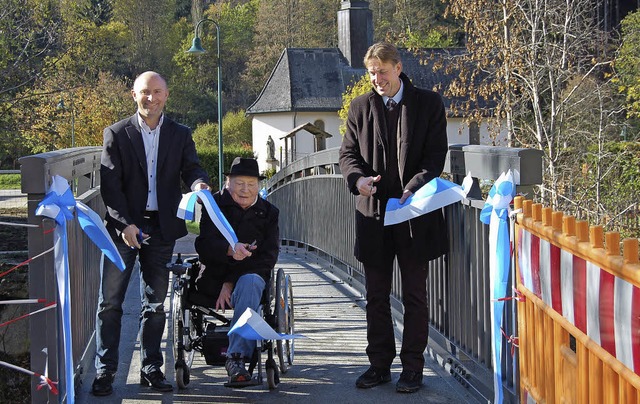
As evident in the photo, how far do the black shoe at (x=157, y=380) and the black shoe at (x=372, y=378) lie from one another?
1.11 meters

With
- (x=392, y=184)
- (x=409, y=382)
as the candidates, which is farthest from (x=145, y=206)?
(x=409, y=382)

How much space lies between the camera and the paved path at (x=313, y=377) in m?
5.63

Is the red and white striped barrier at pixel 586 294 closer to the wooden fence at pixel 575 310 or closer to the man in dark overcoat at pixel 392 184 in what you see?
the wooden fence at pixel 575 310

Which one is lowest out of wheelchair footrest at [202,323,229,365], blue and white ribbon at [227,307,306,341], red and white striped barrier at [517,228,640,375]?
wheelchair footrest at [202,323,229,365]

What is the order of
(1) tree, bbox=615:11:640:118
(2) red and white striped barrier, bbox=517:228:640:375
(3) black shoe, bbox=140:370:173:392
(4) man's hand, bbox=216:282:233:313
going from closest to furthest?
(2) red and white striped barrier, bbox=517:228:640:375
(3) black shoe, bbox=140:370:173:392
(4) man's hand, bbox=216:282:233:313
(1) tree, bbox=615:11:640:118

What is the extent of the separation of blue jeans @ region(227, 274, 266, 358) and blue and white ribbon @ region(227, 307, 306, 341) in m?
0.08

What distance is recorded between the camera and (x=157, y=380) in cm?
573

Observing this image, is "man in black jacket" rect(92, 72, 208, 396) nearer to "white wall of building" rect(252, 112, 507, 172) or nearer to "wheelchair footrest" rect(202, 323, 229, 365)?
"wheelchair footrest" rect(202, 323, 229, 365)

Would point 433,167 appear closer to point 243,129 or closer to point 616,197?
point 616,197

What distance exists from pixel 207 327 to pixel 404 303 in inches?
46.7

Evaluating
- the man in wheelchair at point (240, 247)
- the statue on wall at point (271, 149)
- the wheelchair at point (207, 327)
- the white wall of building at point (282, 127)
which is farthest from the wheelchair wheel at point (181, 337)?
the white wall of building at point (282, 127)

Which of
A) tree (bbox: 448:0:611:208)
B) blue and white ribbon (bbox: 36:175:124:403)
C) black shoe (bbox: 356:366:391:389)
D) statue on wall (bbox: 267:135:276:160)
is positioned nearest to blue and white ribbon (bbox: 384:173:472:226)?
black shoe (bbox: 356:366:391:389)

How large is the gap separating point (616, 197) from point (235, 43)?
8435cm

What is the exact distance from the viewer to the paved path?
5.63m
